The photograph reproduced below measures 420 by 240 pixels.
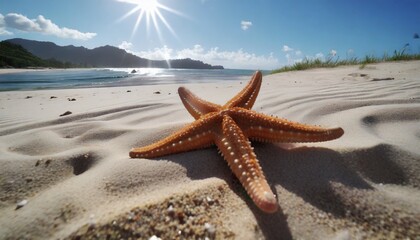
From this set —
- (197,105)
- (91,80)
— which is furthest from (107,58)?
(197,105)

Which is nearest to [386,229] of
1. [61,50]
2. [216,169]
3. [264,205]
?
[264,205]

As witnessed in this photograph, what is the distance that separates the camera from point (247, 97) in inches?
97.0

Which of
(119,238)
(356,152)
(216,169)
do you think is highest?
(356,152)

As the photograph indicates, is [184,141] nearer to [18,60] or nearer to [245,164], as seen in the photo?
[245,164]

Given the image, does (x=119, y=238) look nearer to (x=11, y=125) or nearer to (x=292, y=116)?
(x=292, y=116)

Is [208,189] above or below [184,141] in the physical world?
below

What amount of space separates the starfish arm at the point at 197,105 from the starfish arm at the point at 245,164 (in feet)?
1.07

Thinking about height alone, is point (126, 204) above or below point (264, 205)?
below

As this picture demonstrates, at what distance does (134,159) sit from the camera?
1950mm

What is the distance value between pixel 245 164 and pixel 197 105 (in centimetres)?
110

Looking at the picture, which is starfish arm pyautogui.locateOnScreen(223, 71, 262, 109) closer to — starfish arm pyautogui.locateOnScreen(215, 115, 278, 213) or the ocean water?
starfish arm pyautogui.locateOnScreen(215, 115, 278, 213)

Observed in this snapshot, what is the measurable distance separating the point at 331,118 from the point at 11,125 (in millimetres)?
4090

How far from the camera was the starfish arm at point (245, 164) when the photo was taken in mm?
1252

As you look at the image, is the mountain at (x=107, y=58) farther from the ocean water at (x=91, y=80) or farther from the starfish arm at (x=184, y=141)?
the starfish arm at (x=184, y=141)
